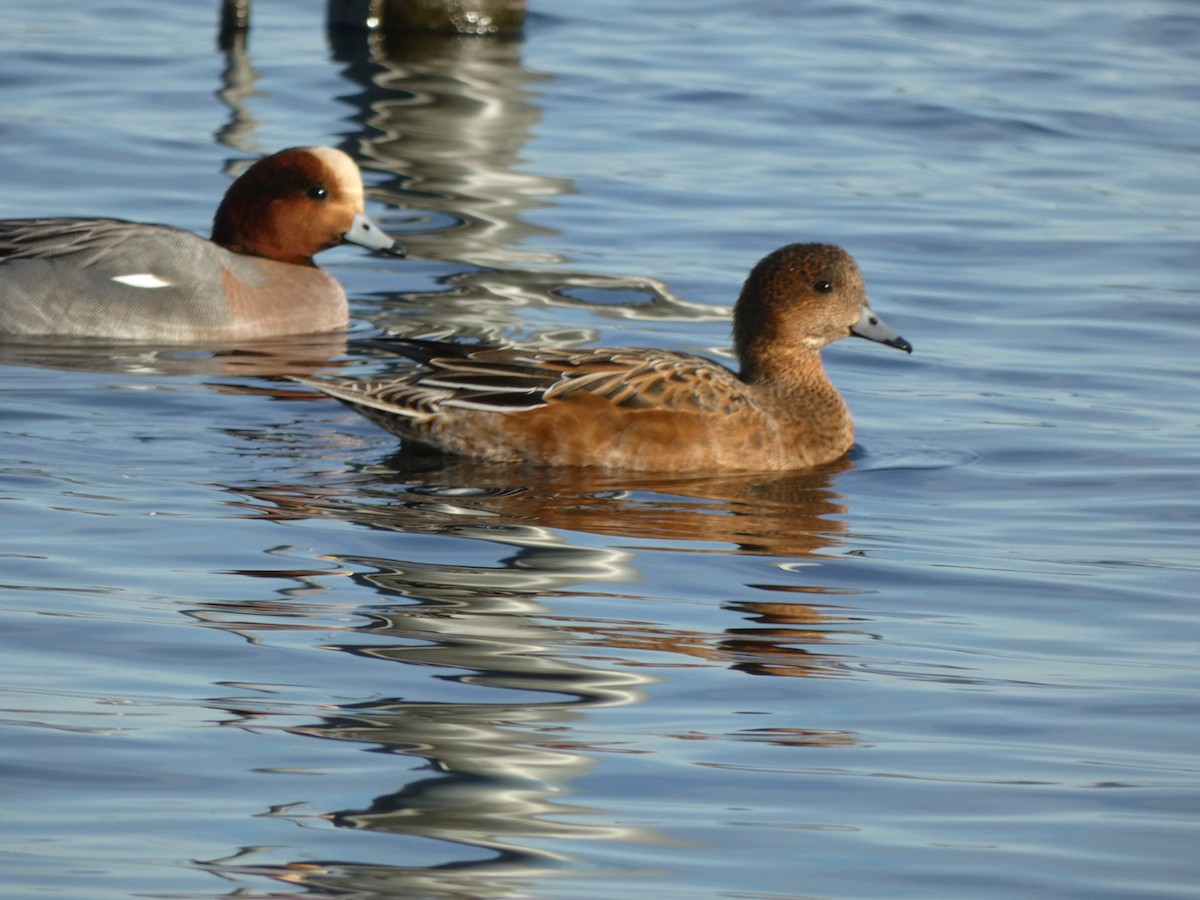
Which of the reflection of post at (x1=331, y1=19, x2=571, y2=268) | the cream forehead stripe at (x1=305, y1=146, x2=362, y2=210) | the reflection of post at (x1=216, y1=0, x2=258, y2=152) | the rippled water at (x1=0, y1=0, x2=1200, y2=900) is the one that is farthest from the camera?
the reflection of post at (x1=216, y1=0, x2=258, y2=152)

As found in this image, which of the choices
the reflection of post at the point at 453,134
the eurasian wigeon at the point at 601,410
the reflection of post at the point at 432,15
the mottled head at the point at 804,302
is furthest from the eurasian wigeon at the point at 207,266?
the reflection of post at the point at 432,15

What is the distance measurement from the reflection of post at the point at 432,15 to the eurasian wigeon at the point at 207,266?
275 inches

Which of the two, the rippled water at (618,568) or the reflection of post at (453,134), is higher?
the reflection of post at (453,134)

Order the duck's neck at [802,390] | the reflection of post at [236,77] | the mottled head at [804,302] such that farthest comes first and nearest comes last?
1. the reflection of post at [236,77]
2. the mottled head at [804,302]
3. the duck's neck at [802,390]

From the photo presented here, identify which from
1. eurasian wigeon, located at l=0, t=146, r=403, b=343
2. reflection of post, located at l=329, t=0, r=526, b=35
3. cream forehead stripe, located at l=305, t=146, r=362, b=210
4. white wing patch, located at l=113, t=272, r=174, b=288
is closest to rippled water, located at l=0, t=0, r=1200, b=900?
eurasian wigeon, located at l=0, t=146, r=403, b=343

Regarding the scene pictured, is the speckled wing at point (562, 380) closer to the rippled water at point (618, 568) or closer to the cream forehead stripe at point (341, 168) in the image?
the rippled water at point (618, 568)

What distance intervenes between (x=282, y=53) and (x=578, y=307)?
25.1 feet

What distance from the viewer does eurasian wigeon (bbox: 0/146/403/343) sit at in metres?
10.4

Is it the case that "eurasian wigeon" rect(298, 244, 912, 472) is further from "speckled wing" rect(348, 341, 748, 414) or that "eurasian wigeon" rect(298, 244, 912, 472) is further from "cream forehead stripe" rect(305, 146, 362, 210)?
"cream forehead stripe" rect(305, 146, 362, 210)

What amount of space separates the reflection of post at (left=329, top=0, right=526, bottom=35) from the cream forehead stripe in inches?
272

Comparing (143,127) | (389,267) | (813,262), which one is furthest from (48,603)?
(143,127)

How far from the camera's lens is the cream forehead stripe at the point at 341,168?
36.1 feet

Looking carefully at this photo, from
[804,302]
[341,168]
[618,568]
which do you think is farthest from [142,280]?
[618,568]

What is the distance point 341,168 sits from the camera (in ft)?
36.2
